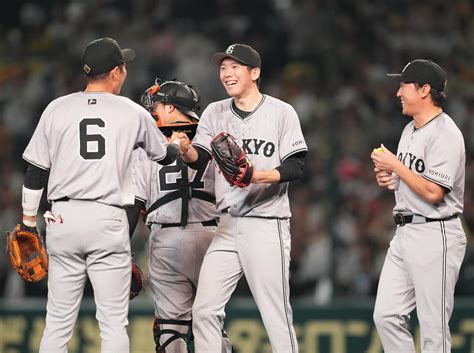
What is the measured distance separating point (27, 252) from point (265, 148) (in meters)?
1.44

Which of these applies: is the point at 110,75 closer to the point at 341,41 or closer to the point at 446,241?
the point at 446,241

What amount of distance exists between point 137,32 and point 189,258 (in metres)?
5.47

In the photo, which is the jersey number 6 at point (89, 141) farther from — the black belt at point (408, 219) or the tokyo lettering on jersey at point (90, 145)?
the black belt at point (408, 219)

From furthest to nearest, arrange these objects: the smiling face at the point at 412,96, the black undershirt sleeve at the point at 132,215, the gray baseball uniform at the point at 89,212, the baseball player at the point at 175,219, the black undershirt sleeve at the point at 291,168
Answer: the baseball player at the point at 175,219 → the black undershirt sleeve at the point at 132,215 → the smiling face at the point at 412,96 → the black undershirt sleeve at the point at 291,168 → the gray baseball uniform at the point at 89,212

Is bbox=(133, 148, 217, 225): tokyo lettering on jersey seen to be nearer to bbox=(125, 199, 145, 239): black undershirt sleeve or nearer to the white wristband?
bbox=(125, 199, 145, 239): black undershirt sleeve

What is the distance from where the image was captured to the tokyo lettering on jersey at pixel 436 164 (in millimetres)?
5043

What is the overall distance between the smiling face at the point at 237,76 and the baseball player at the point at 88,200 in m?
0.63

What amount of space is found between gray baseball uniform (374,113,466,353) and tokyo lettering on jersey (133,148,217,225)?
1161 millimetres

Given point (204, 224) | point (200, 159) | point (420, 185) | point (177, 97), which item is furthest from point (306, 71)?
point (420, 185)

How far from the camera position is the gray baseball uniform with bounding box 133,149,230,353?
5500 mm

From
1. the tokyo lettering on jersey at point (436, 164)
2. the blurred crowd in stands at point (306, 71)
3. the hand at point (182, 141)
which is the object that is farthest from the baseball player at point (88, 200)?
the blurred crowd in stands at point (306, 71)

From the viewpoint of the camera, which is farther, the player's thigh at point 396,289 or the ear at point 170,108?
the ear at point 170,108

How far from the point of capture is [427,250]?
502cm

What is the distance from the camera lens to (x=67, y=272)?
4.74 meters
